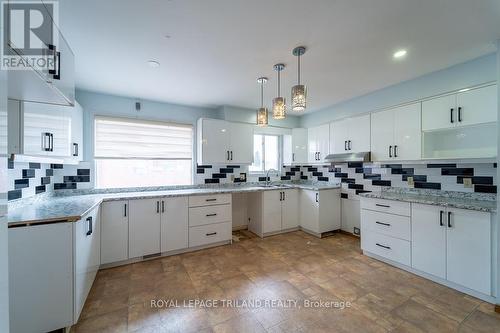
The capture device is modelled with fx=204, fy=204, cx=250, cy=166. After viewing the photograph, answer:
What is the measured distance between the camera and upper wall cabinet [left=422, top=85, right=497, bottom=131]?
207 cm

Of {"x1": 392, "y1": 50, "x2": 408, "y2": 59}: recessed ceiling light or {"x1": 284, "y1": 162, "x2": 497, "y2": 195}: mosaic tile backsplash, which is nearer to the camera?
{"x1": 392, "y1": 50, "x2": 408, "y2": 59}: recessed ceiling light

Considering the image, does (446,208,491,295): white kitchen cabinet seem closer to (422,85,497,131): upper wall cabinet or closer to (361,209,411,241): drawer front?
(361,209,411,241): drawer front

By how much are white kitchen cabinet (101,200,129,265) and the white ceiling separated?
1644 mm

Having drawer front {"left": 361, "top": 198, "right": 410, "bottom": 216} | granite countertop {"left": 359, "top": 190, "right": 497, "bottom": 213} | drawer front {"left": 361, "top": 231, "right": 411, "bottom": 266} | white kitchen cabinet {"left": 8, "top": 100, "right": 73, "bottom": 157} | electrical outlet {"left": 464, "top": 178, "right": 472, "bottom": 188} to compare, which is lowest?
drawer front {"left": 361, "top": 231, "right": 411, "bottom": 266}

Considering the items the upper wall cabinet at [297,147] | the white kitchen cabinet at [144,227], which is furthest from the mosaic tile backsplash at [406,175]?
the white kitchen cabinet at [144,227]

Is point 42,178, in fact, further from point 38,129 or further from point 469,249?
point 469,249

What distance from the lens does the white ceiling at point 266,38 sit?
4.80ft

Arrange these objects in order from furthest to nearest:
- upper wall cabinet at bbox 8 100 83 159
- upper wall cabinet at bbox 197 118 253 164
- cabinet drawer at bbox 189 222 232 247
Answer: upper wall cabinet at bbox 197 118 253 164 → cabinet drawer at bbox 189 222 232 247 → upper wall cabinet at bbox 8 100 83 159

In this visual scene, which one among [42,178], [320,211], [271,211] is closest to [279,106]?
[271,211]

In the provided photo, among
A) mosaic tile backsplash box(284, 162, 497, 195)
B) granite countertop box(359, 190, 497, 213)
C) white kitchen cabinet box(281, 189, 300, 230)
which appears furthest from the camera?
white kitchen cabinet box(281, 189, 300, 230)

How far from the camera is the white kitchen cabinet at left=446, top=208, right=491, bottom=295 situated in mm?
1898

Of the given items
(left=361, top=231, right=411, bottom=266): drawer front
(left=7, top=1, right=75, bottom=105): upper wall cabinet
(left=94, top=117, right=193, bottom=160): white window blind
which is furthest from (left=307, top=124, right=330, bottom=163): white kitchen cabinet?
(left=7, top=1, right=75, bottom=105): upper wall cabinet

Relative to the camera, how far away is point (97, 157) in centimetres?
307

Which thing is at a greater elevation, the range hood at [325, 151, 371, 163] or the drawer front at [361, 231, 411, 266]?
the range hood at [325, 151, 371, 163]
